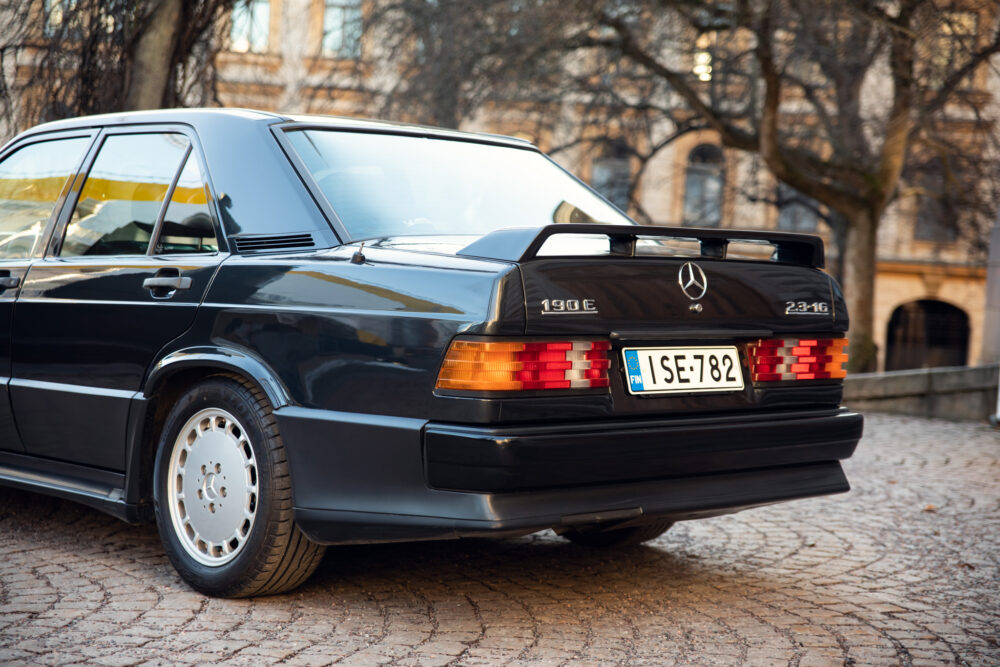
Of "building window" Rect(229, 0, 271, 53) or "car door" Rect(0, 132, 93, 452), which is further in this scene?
"building window" Rect(229, 0, 271, 53)

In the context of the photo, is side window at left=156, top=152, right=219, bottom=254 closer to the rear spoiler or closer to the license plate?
the rear spoiler

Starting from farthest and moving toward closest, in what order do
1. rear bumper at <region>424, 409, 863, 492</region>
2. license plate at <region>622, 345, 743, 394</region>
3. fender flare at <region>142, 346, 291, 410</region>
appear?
fender flare at <region>142, 346, 291, 410</region> → license plate at <region>622, 345, 743, 394</region> → rear bumper at <region>424, 409, 863, 492</region>

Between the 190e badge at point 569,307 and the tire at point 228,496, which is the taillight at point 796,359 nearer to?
the 190e badge at point 569,307

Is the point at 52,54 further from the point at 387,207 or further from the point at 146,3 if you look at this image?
the point at 387,207

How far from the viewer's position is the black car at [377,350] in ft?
11.5

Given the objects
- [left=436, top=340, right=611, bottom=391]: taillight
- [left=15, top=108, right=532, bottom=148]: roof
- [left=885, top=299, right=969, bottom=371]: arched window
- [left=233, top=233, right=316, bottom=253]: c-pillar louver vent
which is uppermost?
[left=15, top=108, right=532, bottom=148]: roof

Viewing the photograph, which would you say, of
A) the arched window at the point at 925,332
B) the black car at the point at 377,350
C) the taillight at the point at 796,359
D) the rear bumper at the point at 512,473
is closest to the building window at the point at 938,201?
the arched window at the point at 925,332

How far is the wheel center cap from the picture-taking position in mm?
4086

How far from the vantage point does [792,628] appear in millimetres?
3977

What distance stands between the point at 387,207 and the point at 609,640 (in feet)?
5.35

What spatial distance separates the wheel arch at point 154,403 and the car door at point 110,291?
7cm

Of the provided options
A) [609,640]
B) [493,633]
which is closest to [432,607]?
[493,633]

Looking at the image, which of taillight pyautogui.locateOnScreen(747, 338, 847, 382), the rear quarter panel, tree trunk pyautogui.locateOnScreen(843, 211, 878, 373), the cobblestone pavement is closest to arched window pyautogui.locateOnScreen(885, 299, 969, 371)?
tree trunk pyautogui.locateOnScreen(843, 211, 878, 373)

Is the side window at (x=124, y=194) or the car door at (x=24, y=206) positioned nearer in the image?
the side window at (x=124, y=194)
